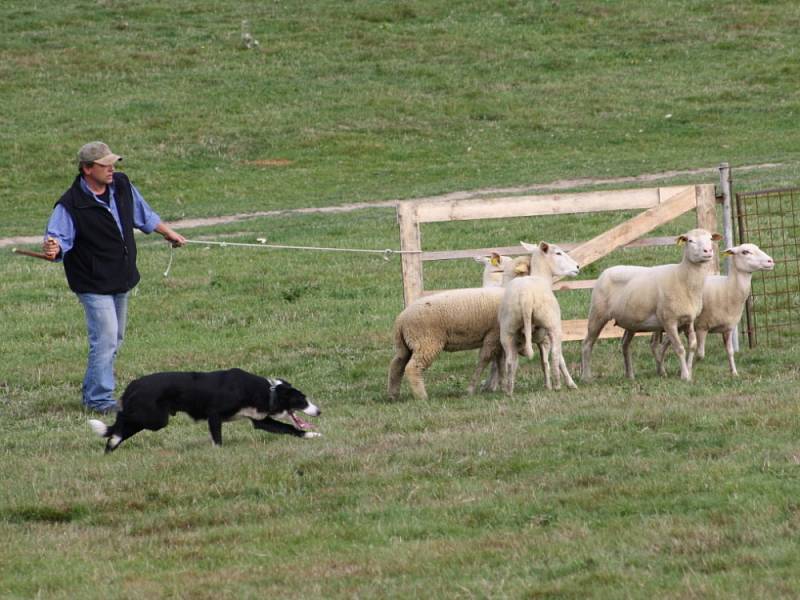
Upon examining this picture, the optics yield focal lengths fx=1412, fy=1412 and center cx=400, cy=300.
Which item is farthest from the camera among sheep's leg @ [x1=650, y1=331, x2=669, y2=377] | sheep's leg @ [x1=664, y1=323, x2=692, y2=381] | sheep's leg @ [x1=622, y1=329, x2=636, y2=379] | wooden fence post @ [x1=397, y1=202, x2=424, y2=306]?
wooden fence post @ [x1=397, y1=202, x2=424, y2=306]

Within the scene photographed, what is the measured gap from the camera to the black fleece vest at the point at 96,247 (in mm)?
11336

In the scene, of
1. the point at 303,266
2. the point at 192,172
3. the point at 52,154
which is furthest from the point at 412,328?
the point at 52,154

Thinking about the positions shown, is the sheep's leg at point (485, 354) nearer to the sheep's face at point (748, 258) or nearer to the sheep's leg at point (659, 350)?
the sheep's leg at point (659, 350)

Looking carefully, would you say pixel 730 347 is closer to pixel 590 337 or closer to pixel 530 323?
pixel 590 337

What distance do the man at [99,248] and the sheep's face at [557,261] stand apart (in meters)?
3.11

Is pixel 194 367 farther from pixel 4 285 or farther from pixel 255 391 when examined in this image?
pixel 4 285

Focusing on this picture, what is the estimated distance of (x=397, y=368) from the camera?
11703 mm

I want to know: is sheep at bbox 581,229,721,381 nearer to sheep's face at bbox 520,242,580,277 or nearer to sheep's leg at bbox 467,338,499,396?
sheep's face at bbox 520,242,580,277

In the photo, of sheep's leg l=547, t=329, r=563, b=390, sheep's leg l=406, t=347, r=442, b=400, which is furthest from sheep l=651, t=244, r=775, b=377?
sheep's leg l=406, t=347, r=442, b=400

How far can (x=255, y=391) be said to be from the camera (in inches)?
379

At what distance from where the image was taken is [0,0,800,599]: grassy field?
22.0 ft

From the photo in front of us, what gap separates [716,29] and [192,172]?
17448 mm

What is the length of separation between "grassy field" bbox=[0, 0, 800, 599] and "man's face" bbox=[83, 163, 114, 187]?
78.9 inches

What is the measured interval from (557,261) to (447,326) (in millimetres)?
1095
